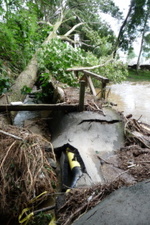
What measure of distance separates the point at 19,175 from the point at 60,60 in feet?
14.4

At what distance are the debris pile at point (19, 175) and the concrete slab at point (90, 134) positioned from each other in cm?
89

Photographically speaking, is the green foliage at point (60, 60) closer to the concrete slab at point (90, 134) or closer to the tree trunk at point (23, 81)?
the tree trunk at point (23, 81)

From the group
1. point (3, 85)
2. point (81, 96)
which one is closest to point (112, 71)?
point (81, 96)

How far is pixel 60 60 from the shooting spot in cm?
566

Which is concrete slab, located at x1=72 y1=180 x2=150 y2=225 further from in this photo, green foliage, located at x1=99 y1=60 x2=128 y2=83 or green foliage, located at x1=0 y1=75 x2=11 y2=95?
green foliage, located at x1=99 y1=60 x2=128 y2=83

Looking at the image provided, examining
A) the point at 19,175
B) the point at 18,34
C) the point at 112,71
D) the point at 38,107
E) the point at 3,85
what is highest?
the point at 18,34

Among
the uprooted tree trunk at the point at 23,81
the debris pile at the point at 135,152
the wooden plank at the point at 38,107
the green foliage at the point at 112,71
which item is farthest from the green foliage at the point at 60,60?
the debris pile at the point at 135,152

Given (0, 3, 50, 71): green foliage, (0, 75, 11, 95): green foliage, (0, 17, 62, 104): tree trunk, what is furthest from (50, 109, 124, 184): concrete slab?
(0, 3, 50, 71): green foliage

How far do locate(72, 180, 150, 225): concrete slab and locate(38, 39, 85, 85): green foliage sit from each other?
5.05 m

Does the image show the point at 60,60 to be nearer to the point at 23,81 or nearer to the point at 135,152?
the point at 23,81

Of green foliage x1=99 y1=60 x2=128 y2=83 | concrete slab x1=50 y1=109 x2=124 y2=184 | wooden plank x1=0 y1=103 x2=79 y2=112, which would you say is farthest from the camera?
green foliage x1=99 y1=60 x2=128 y2=83

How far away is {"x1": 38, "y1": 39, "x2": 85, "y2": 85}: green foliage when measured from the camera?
5.67m

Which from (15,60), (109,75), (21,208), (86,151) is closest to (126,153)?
(86,151)

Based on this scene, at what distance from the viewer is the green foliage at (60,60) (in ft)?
18.6
